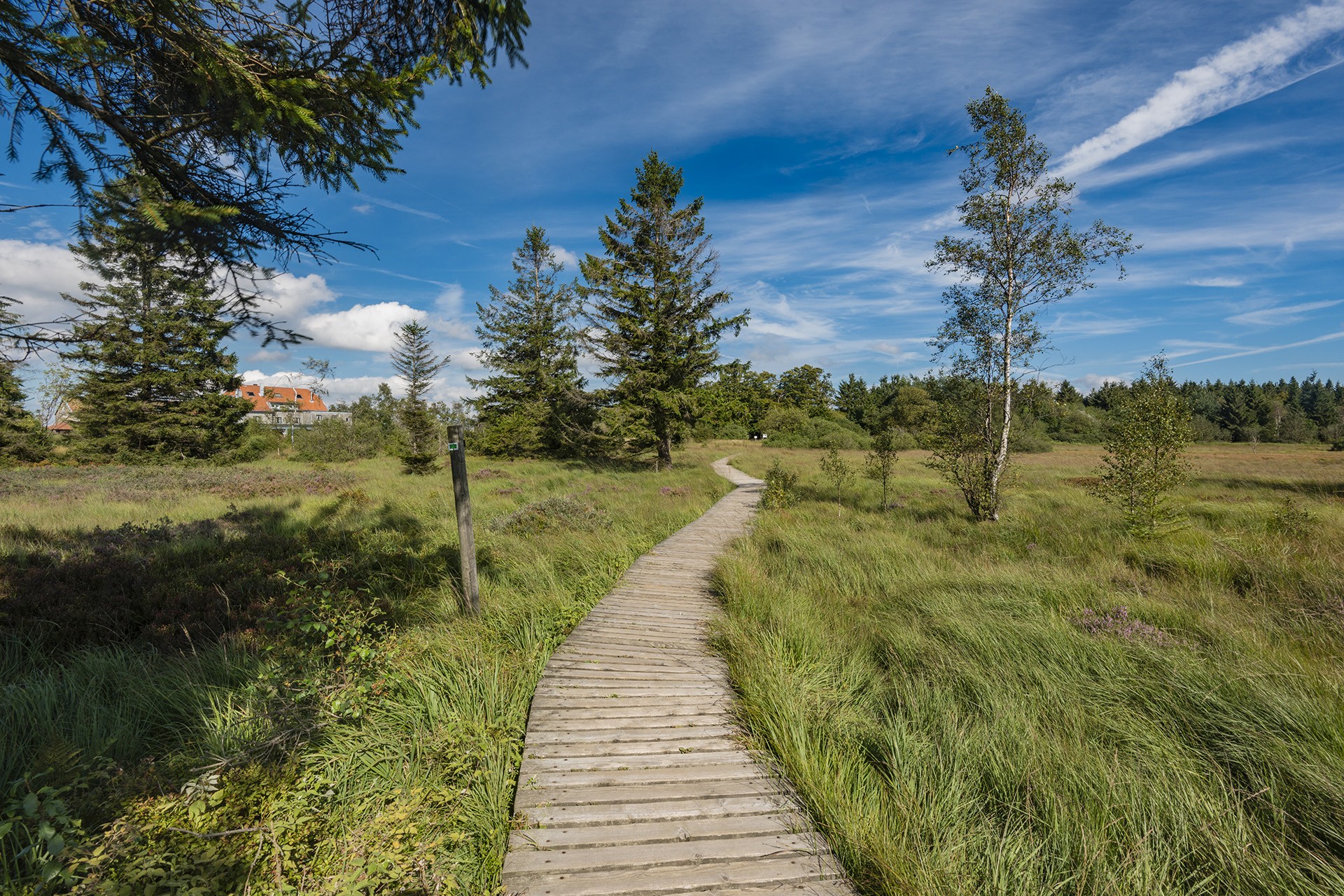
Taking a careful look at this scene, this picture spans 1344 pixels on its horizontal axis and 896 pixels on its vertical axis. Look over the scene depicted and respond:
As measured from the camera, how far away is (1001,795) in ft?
9.48

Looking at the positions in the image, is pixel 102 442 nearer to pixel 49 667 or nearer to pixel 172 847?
pixel 49 667

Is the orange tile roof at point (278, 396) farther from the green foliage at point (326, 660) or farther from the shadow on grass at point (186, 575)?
the green foliage at point (326, 660)

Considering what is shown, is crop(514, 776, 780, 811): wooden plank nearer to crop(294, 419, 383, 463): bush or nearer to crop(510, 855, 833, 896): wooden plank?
crop(510, 855, 833, 896): wooden plank

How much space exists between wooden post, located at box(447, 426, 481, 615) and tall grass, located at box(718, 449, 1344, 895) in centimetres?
306

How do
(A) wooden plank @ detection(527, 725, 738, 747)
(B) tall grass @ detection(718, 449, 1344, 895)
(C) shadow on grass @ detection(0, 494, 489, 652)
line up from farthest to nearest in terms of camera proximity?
(C) shadow on grass @ detection(0, 494, 489, 652) < (A) wooden plank @ detection(527, 725, 738, 747) < (B) tall grass @ detection(718, 449, 1344, 895)

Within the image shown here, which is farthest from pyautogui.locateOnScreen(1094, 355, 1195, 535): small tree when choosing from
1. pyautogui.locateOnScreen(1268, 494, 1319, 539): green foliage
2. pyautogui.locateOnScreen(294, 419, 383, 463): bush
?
pyautogui.locateOnScreen(294, 419, 383, 463): bush

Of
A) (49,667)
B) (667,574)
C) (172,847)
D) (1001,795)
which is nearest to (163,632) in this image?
(49,667)

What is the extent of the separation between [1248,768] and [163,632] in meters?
9.37

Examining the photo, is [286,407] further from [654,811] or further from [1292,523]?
[1292,523]

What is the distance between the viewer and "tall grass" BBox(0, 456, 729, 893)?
233 cm

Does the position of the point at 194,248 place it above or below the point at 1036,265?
below

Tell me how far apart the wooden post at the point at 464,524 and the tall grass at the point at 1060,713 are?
3.06 meters

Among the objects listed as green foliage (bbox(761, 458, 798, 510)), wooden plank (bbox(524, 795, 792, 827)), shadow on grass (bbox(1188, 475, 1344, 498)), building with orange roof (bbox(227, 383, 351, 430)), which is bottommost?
shadow on grass (bbox(1188, 475, 1344, 498))

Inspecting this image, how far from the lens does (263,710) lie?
11.7 ft
